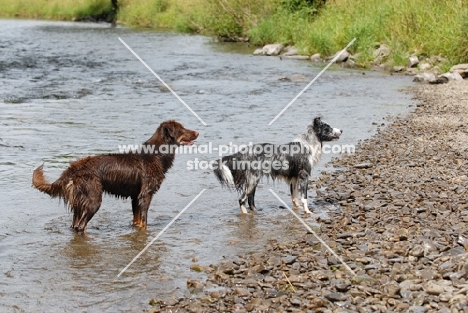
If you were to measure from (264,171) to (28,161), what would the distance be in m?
4.78

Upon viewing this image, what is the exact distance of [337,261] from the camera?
582cm

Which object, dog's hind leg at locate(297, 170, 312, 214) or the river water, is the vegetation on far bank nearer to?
the river water

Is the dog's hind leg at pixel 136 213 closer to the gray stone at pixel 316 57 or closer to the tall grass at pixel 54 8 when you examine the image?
the gray stone at pixel 316 57

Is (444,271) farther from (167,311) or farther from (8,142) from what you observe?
(8,142)

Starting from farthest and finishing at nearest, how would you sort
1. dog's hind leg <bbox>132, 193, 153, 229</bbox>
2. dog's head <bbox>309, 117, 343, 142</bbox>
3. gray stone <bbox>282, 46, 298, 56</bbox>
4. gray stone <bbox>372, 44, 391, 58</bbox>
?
gray stone <bbox>282, 46, 298, 56</bbox> < gray stone <bbox>372, 44, 391, 58</bbox> < dog's head <bbox>309, 117, 343, 142</bbox> < dog's hind leg <bbox>132, 193, 153, 229</bbox>

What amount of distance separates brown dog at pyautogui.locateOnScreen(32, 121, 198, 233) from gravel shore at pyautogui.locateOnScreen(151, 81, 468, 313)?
1673 mm

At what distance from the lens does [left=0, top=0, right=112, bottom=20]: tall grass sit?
203ft

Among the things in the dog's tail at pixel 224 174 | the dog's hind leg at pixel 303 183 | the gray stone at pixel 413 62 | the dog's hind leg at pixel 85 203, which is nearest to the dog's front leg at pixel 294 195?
the dog's hind leg at pixel 303 183

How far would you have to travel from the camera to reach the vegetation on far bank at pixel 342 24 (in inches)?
906

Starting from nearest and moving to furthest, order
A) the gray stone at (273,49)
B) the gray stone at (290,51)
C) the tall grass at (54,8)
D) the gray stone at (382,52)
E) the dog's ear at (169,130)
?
the dog's ear at (169,130) → the gray stone at (382,52) → the gray stone at (290,51) → the gray stone at (273,49) → the tall grass at (54,8)

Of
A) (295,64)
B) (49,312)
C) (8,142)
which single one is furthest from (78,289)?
(295,64)

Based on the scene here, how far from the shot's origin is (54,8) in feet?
210

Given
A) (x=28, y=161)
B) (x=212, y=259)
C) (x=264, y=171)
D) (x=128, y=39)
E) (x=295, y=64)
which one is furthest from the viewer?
(x=128, y=39)

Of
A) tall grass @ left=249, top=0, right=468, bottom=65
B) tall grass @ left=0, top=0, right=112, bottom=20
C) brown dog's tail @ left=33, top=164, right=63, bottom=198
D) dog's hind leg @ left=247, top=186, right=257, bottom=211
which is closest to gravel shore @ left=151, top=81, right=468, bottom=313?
dog's hind leg @ left=247, top=186, right=257, bottom=211
